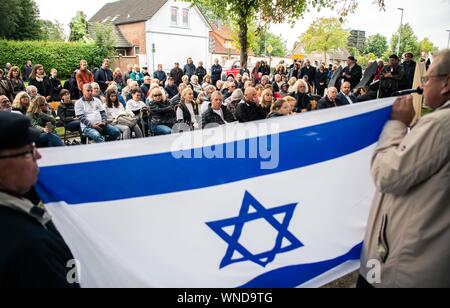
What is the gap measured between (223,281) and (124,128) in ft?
22.3

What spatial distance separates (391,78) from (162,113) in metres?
7.81

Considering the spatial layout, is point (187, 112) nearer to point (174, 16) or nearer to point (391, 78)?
point (391, 78)

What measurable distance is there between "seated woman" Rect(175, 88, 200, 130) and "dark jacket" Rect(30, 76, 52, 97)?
588 cm

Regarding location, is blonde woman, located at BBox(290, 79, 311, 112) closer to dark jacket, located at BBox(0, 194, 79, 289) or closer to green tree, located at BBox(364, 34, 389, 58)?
dark jacket, located at BBox(0, 194, 79, 289)

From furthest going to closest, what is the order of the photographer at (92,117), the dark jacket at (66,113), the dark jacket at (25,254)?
the dark jacket at (66,113) → the photographer at (92,117) → the dark jacket at (25,254)

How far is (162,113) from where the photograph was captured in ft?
28.1

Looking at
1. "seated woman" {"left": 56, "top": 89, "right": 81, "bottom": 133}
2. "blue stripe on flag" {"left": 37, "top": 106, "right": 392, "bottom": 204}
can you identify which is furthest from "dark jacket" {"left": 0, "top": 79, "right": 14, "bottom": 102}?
"blue stripe on flag" {"left": 37, "top": 106, "right": 392, "bottom": 204}

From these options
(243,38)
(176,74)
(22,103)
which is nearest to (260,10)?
(243,38)

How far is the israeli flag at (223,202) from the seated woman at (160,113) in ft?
20.6

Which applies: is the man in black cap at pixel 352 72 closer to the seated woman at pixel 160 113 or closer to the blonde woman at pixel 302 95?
the blonde woman at pixel 302 95

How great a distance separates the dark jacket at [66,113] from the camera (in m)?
8.66

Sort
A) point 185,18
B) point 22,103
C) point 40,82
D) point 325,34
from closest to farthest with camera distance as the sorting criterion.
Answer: point 22,103
point 40,82
point 185,18
point 325,34

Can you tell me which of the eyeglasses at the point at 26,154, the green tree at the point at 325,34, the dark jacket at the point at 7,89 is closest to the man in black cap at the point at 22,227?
the eyeglasses at the point at 26,154

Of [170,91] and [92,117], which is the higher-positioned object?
[170,91]
